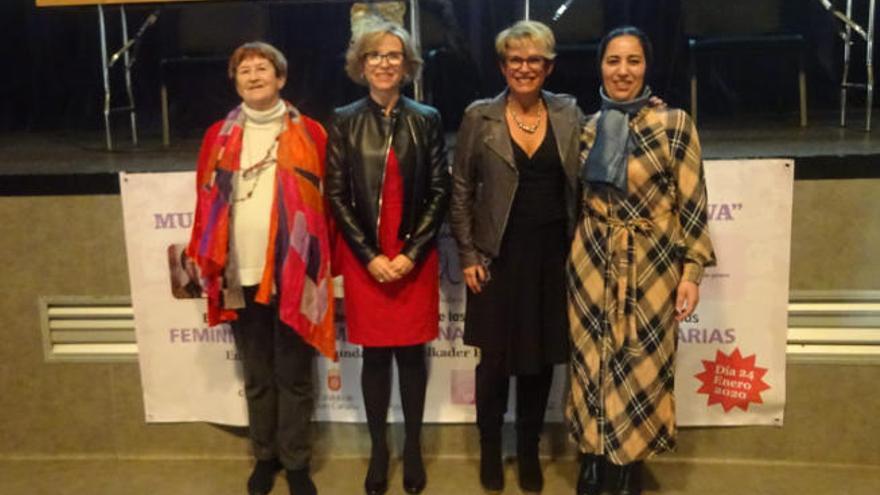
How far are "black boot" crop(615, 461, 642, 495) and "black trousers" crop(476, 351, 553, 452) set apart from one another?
252mm

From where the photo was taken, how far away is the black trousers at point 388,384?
2479 mm

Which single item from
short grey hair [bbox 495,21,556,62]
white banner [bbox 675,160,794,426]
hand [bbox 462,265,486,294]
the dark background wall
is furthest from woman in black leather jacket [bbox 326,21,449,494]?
the dark background wall

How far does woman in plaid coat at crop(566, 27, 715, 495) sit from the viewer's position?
2170 millimetres

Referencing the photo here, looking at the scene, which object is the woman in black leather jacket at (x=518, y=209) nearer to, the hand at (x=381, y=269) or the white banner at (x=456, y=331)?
the hand at (x=381, y=269)

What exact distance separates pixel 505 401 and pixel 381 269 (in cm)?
53

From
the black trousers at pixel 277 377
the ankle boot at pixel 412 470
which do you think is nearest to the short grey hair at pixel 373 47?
the black trousers at pixel 277 377

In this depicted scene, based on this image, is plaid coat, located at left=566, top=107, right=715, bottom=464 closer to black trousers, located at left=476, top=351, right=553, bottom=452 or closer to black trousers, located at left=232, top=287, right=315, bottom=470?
black trousers, located at left=476, top=351, right=553, bottom=452

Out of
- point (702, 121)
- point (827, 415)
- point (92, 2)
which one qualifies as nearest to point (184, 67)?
point (92, 2)

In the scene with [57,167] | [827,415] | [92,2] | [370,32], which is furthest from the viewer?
[92,2]

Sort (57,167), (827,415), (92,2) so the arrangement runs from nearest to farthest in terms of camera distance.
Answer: (827,415)
(57,167)
(92,2)

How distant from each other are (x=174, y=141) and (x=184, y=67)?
33 centimetres

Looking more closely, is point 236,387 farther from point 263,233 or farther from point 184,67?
point 184,67

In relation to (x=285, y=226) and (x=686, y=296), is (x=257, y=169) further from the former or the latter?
(x=686, y=296)

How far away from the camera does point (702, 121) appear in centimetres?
388
